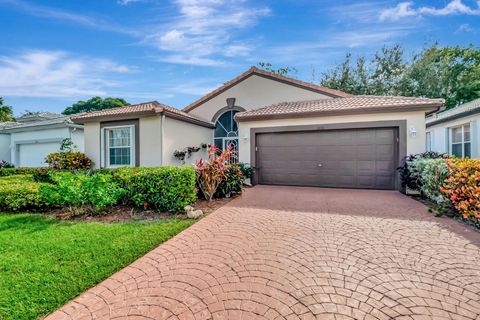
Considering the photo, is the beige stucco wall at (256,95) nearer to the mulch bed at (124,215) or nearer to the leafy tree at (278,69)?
the mulch bed at (124,215)

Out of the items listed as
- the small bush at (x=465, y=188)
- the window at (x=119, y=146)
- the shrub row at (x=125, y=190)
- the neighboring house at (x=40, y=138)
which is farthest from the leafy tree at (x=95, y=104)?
the small bush at (x=465, y=188)

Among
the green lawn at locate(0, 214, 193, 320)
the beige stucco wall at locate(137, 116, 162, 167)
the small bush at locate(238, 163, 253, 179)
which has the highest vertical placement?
the beige stucco wall at locate(137, 116, 162, 167)

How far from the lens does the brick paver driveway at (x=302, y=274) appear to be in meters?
2.31

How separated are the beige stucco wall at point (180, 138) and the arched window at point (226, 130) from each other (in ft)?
2.61

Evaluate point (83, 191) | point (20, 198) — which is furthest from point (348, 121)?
point (20, 198)

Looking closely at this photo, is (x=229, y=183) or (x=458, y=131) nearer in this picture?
(x=229, y=183)

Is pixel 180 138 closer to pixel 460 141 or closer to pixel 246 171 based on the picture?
pixel 246 171

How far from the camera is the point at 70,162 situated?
1062 cm

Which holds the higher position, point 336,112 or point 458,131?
point 336,112

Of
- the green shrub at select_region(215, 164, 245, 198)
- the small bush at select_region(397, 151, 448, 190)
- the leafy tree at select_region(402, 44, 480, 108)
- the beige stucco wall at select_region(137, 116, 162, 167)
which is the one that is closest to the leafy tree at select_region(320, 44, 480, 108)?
the leafy tree at select_region(402, 44, 480, 108)

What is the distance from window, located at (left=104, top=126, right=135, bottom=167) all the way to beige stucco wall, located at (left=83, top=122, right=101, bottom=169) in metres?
0.44

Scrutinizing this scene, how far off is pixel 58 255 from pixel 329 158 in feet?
29.9

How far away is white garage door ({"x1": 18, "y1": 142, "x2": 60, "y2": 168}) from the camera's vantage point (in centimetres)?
1404

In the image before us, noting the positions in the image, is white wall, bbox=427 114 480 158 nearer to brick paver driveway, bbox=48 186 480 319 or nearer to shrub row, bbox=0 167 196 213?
brick paver driveway, bbox=48 186 480 319
